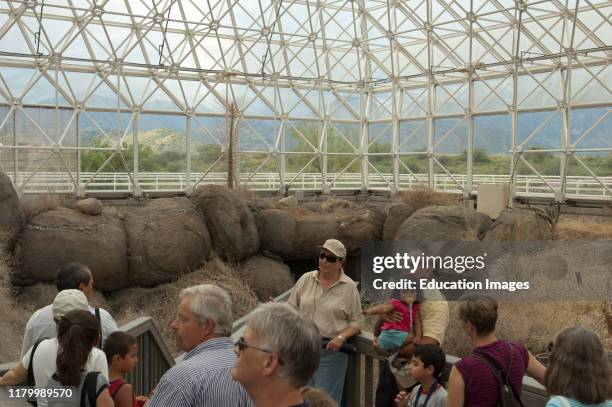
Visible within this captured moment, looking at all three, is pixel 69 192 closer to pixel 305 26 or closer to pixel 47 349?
pixel 305 26

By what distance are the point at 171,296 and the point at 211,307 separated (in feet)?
47.3

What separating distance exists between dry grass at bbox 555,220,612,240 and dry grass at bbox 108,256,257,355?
827 cm

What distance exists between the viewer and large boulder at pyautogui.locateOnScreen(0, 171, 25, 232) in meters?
15.6

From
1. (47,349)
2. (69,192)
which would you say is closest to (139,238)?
(69,192)

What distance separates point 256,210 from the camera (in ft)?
66.3

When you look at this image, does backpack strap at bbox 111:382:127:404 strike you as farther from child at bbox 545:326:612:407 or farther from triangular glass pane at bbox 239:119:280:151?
triangular glass pane at bbox 239:119:280:151

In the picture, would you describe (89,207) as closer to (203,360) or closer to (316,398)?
(203,360)

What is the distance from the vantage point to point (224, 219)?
1866 centimetres

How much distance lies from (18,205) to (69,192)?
675 cm

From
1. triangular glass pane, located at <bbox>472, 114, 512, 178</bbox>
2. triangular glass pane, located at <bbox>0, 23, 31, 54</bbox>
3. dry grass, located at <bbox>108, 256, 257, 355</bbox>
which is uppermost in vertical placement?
triangular glass pane, located at <bbox>0, 23, 31, 54</bbox>

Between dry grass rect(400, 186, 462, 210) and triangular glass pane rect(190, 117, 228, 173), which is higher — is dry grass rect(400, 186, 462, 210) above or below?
below

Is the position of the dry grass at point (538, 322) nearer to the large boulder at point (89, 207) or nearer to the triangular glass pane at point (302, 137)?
the large boulder at point (89, 207)

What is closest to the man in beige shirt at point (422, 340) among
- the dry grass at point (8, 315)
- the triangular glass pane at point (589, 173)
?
the dry grass at point (8, 315)

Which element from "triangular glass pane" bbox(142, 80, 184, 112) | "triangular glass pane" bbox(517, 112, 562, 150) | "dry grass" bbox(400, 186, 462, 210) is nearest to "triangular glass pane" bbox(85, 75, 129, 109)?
"triangular glass pane" bbox(142, 80, 184, 112)
